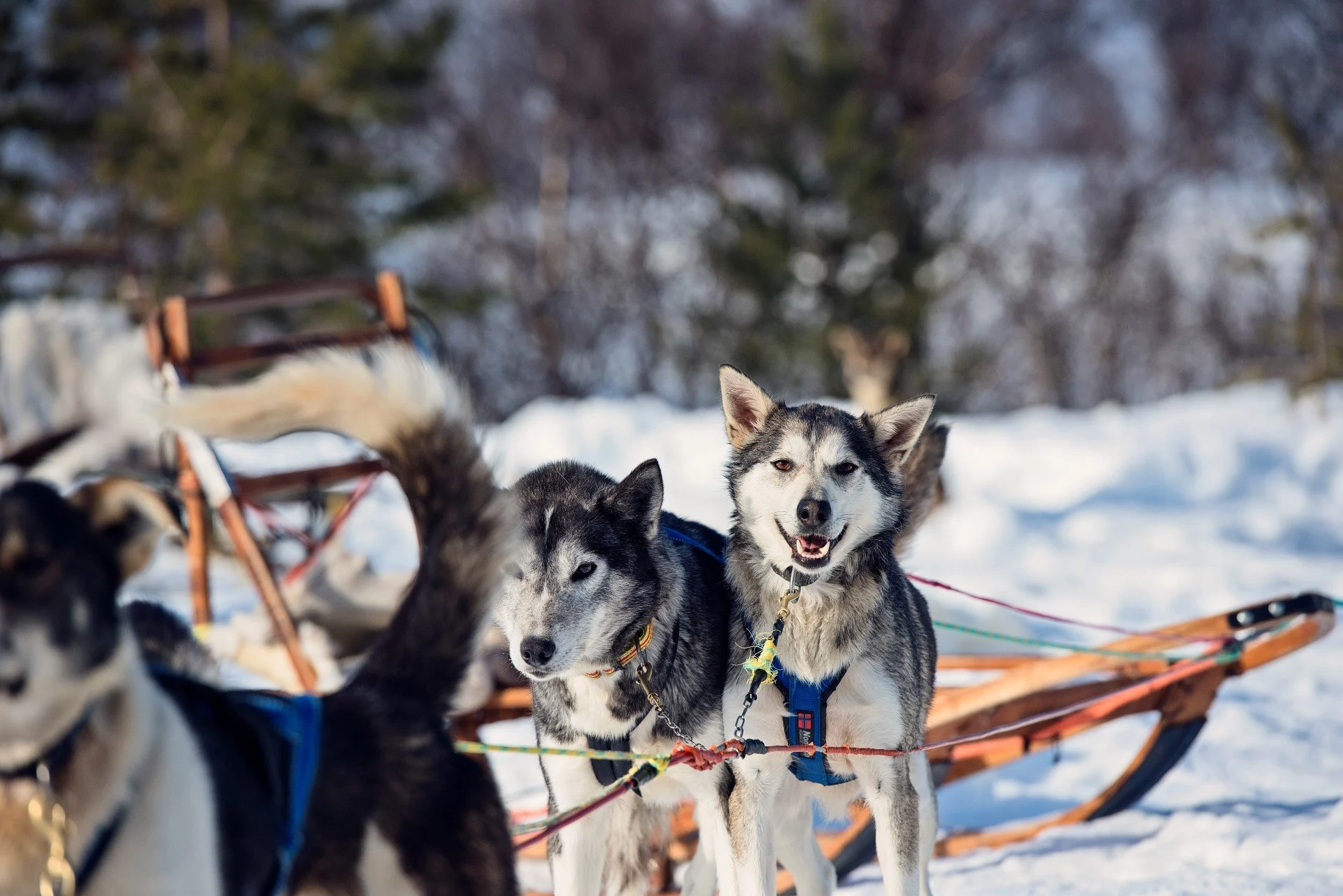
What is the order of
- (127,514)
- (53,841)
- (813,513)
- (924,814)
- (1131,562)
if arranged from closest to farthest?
1. (53,841)
2. (127,514)
3. (813,513)
4. (924,814)
5. (1131,562)

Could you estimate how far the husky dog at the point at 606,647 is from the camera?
2.59 meters

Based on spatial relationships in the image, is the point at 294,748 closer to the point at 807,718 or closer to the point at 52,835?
the point at 52,835

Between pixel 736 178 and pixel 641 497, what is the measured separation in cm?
1614

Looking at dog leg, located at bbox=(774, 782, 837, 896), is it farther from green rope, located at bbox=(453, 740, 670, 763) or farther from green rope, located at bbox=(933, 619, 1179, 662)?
green rope, located at bbox=(933, 619, 1179, 662)

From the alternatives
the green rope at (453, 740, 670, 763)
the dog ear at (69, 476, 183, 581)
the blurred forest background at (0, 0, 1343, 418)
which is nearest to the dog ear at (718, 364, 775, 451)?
the green rope at (453, 740, 670, 763)

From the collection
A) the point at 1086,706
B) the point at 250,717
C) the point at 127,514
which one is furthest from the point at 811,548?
the point at 127,514

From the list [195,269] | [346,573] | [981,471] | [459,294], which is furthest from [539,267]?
[346,573]

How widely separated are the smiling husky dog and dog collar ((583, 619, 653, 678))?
0.22 metres

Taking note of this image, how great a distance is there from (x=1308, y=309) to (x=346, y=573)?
38.3 ft

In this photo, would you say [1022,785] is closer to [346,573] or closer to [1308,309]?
[346,573]

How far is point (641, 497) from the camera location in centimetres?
271

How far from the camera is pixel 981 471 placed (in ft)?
33.5

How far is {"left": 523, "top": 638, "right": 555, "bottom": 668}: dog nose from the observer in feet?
8.13

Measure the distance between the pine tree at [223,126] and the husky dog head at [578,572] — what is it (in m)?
10.6
